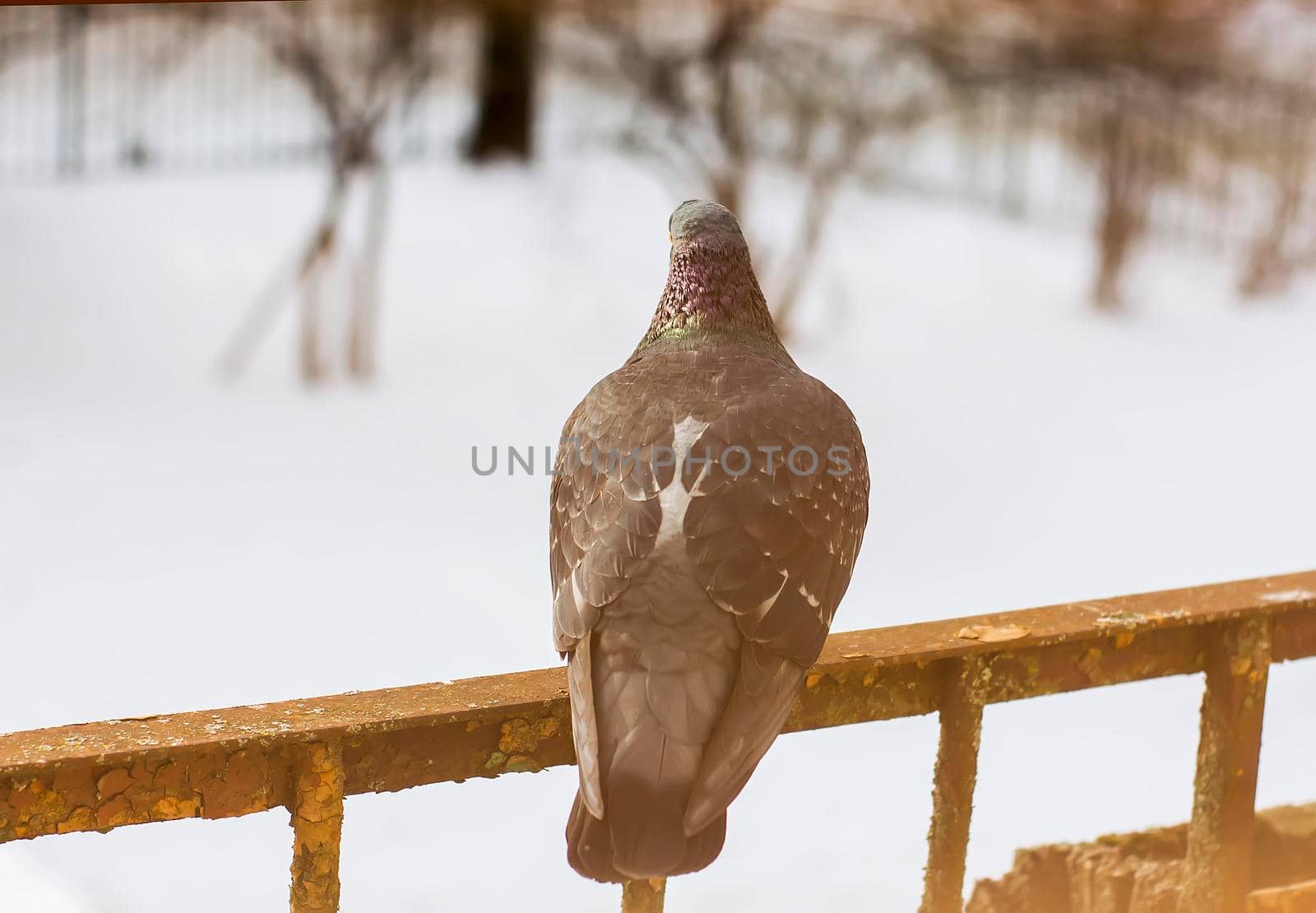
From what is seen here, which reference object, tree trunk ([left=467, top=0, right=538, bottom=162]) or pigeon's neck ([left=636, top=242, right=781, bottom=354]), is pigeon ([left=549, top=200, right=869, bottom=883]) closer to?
pigeon's neck ([left=636, top=242, right=781, bottom=354])

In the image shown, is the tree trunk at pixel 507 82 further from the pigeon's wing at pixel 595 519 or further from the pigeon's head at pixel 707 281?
the pigeon's wing at pixel 595 519

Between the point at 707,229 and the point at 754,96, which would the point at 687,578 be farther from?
the point at 754,96

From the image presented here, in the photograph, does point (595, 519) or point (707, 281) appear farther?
point (707, 281)

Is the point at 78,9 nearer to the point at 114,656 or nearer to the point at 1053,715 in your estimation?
the point at 114,656

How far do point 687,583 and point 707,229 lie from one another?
16.8 inches

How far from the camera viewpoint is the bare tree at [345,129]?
549 cm

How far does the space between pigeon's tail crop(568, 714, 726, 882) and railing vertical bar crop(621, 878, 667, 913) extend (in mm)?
273

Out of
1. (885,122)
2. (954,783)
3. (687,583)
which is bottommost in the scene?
(954,783)

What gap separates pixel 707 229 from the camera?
1821 mm

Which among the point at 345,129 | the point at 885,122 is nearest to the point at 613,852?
the point at 345,129

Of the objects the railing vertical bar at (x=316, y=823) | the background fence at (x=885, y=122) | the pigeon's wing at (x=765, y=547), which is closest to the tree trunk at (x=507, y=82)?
the background fence at (x=885, y=122)

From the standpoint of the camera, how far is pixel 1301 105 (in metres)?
7.17

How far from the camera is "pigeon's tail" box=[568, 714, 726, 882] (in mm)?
1521

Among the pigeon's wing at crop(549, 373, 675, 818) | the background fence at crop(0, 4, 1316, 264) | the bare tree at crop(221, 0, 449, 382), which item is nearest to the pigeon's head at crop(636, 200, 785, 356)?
the pigeon's wing at crop(549, 373, 675, 818)
